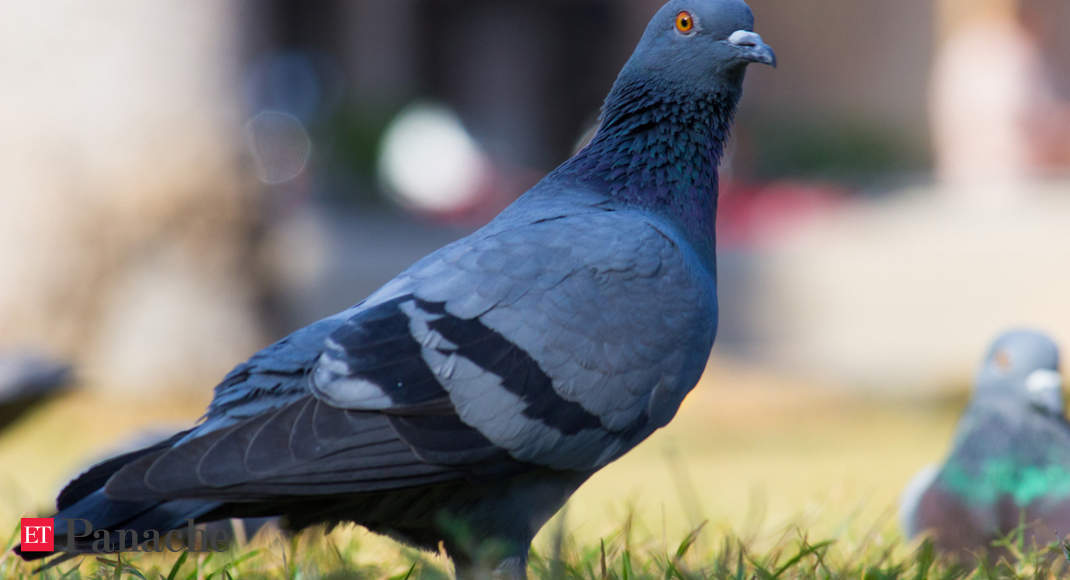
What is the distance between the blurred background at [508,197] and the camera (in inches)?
273

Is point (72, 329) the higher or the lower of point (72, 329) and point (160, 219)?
the lower

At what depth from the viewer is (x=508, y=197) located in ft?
42.9

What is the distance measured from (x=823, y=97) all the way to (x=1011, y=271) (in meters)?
6.42

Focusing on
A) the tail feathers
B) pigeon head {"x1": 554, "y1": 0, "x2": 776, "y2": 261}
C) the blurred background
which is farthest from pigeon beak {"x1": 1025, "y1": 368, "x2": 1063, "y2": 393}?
the tail feathers

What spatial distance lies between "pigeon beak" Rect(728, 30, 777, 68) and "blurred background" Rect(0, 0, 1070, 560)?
1.77 feet

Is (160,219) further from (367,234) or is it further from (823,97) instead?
(823,97)

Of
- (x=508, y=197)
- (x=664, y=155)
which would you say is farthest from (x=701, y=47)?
(x=508, y=197)

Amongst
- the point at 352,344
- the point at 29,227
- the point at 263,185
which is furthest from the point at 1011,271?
the point at 352,344

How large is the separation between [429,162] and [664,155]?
1117 cm

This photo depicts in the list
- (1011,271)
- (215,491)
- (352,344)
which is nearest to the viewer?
(215,491)

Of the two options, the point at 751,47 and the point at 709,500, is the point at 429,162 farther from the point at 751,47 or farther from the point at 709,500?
the point at 751,47

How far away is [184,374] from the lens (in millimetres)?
7141

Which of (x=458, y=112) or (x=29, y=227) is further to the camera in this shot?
(x=458, y=112)

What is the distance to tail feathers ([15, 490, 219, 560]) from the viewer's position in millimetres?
2314
